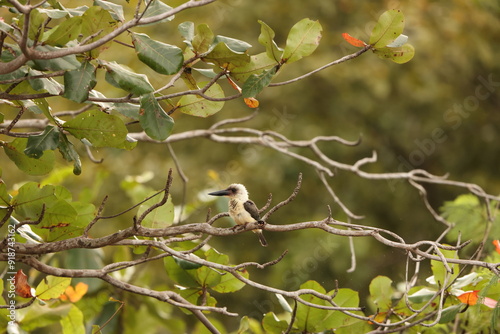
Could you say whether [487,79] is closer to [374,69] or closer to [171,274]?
[374,69]

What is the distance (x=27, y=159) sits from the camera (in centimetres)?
224

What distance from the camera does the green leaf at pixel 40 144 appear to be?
2.05 m

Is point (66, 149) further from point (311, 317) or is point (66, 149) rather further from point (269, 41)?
point (311, 317)

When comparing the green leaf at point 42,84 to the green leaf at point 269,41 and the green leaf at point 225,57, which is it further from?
the green leaf at point 269,41

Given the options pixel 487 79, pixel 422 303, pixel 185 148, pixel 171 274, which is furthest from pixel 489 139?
pixel 171 274

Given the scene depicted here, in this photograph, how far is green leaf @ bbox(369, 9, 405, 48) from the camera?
213 centimetres

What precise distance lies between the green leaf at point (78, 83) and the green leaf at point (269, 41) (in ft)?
1.70

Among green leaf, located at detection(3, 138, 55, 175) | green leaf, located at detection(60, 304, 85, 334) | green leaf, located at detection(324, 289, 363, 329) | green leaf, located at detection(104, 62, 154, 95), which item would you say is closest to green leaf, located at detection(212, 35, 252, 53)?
green leaf, located at detection(104, 62, 154, 95)

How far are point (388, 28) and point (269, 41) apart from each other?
1.32 feet

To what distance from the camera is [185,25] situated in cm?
217

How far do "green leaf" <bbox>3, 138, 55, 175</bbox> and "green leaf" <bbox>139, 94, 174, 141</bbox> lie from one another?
1.23ft

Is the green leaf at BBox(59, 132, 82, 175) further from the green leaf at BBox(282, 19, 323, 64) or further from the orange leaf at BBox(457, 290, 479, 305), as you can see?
the orange leaf at BBox(457, 290, 479, 305)

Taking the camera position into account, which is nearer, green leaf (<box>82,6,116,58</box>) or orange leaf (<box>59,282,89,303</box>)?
green leaf (<box>82,6,116,58</box>)

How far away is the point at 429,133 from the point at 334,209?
167 cm
